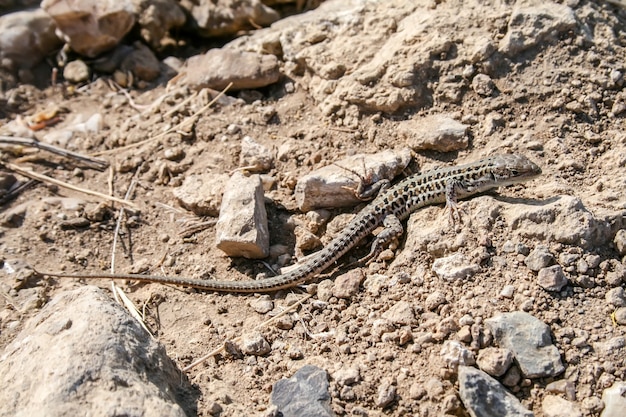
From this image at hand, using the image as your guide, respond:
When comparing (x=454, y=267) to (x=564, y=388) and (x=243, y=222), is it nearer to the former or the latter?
(x=564, y=388)

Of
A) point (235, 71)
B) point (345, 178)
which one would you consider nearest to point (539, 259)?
point (345, 178)

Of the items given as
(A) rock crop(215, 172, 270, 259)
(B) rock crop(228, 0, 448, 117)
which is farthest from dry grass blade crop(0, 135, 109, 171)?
(B) rock crop(228, 0, 448, 117)

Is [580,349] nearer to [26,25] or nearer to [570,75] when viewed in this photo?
[570,75]

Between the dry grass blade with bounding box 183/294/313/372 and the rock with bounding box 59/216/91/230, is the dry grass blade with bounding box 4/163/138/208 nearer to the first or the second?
the rock with bounding box 59/216/91/230

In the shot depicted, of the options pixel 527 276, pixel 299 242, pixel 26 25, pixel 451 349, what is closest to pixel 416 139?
Result: pixel 299 242

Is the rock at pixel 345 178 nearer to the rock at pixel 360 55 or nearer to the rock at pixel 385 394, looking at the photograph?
the rock at pixel 360 55

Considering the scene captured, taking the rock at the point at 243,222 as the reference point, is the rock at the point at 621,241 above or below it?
above

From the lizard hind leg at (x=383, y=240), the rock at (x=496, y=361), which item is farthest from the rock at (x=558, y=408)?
the lizard hind leg at (x=383, y=240)
